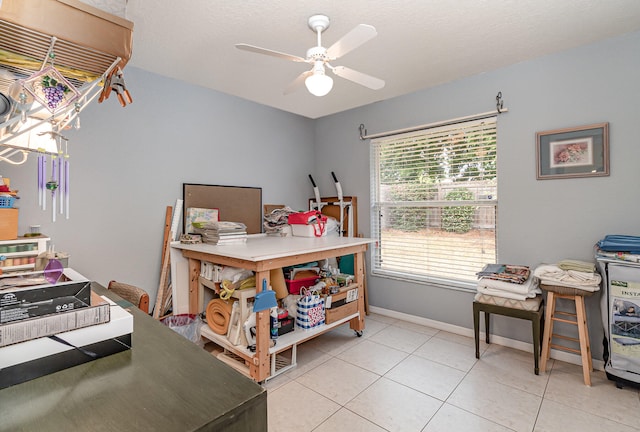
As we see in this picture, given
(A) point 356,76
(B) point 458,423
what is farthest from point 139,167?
(B) point 458,423

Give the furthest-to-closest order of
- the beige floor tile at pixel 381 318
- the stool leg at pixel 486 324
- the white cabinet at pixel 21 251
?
1. the beige floor tile at pixel 381 318
2. the stool leg at pixel 486 324
3. the white cabinet at pixel 21 251

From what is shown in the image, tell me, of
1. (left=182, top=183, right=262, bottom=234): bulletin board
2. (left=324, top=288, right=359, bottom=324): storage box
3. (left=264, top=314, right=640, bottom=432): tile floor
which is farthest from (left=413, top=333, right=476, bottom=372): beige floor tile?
(left=182, top=183, right=262, bottom=234): bulletin board

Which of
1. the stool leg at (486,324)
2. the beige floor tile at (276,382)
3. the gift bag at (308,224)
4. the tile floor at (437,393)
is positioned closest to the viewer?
the tile floor at (437,393)

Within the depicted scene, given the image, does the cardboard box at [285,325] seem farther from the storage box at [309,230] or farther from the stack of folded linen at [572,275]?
the stack of folded linen at [572,275]

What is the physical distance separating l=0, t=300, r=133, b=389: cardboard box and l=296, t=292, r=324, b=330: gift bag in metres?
1.84

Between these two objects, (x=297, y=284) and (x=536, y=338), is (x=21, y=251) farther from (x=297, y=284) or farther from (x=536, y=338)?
(x=536, y=338)

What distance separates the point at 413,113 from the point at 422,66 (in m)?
0.76

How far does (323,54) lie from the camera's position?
5.85 ft

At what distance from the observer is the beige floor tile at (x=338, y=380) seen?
213 centimetres

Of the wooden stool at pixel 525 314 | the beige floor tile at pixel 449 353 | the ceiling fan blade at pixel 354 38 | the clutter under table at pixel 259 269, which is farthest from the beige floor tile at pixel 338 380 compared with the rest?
the ceiling fan blade at pixel 354 38

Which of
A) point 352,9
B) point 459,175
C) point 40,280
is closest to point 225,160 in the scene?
point 352,9

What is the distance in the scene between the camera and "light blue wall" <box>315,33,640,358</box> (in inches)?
90.0

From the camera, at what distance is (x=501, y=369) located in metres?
2.42

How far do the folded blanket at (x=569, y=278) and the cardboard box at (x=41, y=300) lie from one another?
8.92ft
